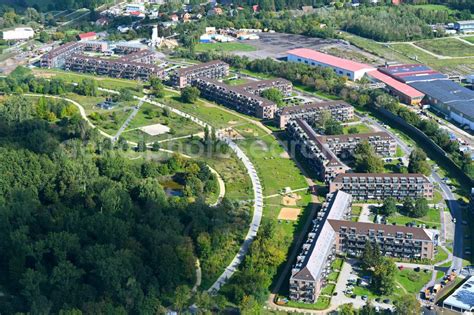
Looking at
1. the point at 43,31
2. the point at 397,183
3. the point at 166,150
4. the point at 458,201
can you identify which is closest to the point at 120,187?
the point at 166,150

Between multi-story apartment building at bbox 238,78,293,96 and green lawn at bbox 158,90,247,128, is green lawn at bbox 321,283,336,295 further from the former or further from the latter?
multi-story apartment building at bbox 238,78,293,96

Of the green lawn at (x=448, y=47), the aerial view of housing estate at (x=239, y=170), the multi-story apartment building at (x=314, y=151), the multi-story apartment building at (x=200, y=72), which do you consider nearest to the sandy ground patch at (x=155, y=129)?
the aerial view of housing estate at (x=239, y=170)

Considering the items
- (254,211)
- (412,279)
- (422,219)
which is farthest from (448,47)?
(412,279)

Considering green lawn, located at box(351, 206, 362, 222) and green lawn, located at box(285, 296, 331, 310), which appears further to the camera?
green lawn, located at box(351, 206, 362, 222)

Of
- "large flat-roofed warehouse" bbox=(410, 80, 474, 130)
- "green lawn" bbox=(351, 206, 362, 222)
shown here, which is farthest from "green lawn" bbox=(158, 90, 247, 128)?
"green lawn" bbox=(351, 206, 362, 222)

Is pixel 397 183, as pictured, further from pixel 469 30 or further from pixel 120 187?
pixel 469 30

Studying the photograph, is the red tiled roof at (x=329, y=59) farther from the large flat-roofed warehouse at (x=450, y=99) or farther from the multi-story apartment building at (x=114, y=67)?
the multi-story apartment building at (x=114, y=67)
